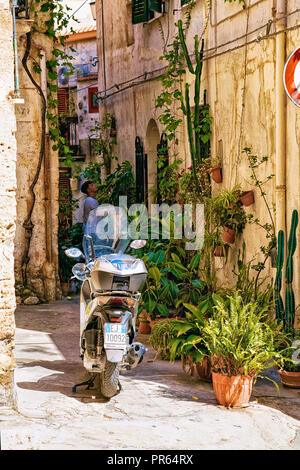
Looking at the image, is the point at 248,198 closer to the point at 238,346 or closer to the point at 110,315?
the point at 238,346

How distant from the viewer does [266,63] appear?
831 cm

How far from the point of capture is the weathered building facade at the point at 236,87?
767cm

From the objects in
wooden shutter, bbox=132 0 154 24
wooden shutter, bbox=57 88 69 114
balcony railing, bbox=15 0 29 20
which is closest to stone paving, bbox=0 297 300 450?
balcony railing, bbox=15 0 29 20

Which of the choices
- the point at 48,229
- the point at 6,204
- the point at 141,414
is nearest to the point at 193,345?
the point at 141,414

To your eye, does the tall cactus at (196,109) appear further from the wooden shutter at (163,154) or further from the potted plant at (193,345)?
the potted plant at (193,345)

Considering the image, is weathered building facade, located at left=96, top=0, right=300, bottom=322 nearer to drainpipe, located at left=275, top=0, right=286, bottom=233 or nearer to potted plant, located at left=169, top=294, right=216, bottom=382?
drainpipe, located at left=275, top=0, right=286, bottom=233

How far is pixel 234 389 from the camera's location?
226 inches

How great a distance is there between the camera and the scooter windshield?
6438 millimetres

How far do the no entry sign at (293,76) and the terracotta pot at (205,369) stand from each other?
8.23 ft

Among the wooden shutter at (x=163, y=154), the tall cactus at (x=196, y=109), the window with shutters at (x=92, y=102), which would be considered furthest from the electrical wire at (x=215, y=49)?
the window with shutters at (x=92, y=102)

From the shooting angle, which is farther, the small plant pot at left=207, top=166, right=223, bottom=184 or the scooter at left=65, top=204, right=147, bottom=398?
the small plant pot at left=207, top=166, right=223, bottom=184

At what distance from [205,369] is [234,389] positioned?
82 centimetres

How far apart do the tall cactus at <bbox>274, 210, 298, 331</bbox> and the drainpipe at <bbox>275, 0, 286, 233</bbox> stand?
1.41 feet

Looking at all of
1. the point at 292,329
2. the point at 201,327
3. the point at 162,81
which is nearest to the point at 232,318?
the point at 201,327
